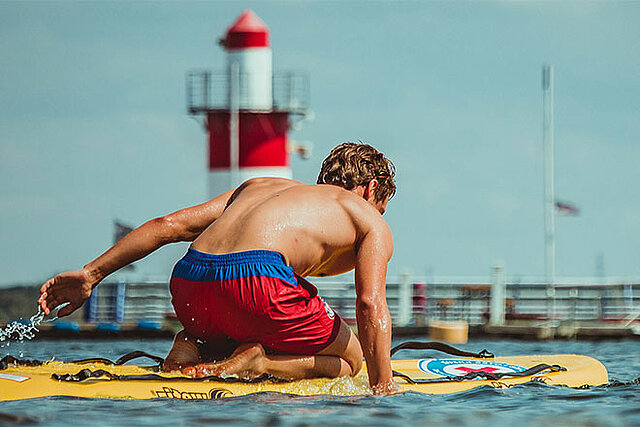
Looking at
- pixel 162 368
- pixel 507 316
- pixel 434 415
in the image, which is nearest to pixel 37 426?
pixel 162 368

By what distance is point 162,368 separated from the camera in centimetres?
496

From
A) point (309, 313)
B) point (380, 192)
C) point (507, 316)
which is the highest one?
point (380, 192)

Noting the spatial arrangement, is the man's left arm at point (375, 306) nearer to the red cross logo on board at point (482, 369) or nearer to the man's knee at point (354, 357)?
the man's knee at point (354, 357)

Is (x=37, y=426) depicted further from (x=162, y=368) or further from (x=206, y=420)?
(x=162, y=368)

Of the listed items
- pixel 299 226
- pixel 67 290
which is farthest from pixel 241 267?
pixel 67 290

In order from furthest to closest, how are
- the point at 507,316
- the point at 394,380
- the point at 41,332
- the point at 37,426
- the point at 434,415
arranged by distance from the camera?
the point at 507,316 → the point at 41,332 → the point at 394,380 → the point at 434,415 → the point at 37,426

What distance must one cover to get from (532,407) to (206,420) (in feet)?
5.07

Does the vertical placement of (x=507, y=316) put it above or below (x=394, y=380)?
below

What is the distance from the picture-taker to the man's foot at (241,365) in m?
4.59

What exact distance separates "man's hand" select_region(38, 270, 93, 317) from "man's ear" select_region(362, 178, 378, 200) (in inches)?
56.2

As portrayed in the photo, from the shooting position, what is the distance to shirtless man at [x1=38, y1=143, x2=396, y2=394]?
450 cm

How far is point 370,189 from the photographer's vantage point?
4984 millimetres

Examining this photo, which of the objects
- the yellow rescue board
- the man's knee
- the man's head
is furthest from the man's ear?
the yellow rescue board

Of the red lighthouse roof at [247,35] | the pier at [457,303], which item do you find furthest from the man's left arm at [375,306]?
the red lighthouse roof at [247,35]
